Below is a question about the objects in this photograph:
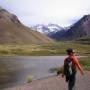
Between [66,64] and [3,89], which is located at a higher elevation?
[66,64]

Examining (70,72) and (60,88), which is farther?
(60,88)

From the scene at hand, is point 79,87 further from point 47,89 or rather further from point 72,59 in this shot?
point 72,59

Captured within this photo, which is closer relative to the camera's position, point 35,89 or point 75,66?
point 75,66

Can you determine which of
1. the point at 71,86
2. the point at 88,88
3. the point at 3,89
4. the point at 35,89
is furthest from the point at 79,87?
the point at 3,89

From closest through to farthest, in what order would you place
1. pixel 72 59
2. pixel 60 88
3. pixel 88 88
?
pixel 72 59 < pixel 88 88 < pixel 60 88

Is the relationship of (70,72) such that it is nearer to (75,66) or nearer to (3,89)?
(75,66)

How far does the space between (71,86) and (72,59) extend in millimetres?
1421

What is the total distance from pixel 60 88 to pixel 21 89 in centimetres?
395

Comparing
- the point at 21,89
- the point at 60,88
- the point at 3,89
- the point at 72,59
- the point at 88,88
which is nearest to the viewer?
the point at 72,59

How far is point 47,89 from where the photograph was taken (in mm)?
25812

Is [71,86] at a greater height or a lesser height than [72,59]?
lesser

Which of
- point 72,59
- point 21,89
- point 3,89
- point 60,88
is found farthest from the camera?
point 3,89

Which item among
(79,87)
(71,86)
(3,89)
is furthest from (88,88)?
(3,89)

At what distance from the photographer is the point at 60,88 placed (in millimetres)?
25547
